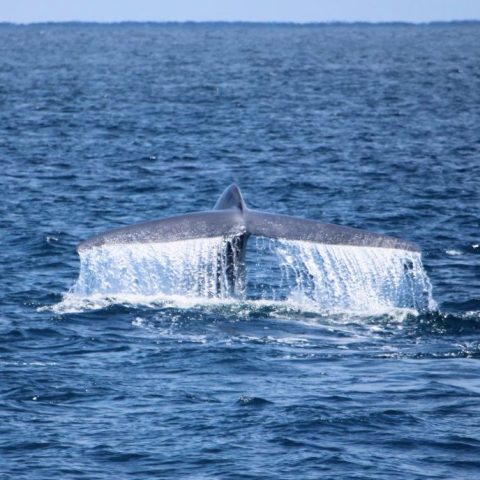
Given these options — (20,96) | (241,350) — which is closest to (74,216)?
(241,350)

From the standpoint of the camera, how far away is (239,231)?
58.5 ft

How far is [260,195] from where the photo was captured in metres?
32.6

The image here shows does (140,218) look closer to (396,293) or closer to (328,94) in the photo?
(396,293)

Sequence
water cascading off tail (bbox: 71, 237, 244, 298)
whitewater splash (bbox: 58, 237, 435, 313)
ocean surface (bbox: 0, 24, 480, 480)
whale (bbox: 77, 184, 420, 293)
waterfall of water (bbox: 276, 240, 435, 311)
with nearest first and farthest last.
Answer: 1. ocean surface (bbox: 0, 24, 480, 480)
2. whale (bbox: 77, 184, 420, 293)
3. water cascading off tail (bbox: 71, 237, 244, 298)
4. whitewater splash (bbox: 58, 237, 435, 313)
5. waterfall of water (bbox: 276, 240, 435, 311)

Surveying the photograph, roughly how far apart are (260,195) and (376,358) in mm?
15330

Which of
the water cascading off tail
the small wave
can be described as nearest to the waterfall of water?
the small wave

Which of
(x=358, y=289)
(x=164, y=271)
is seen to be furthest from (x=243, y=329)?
(x=164, y=271)

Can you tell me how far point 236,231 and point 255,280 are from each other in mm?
4725

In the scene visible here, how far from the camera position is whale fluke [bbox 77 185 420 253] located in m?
17.1

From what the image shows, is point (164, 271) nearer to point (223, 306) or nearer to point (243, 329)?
point (223, 306)

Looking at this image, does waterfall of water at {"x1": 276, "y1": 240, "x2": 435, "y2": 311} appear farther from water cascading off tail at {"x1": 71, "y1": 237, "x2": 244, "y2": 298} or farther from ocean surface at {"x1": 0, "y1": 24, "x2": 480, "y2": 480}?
water cascading off tail at {"x1": 71, "y1": 237, "x2": 244, "y2": 298}

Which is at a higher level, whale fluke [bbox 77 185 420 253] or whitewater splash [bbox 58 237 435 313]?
whale fluke [bbox 77 185 420 253]

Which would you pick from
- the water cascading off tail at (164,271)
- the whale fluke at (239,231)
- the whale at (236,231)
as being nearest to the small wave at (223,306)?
the water cascading off tail at (164,271)

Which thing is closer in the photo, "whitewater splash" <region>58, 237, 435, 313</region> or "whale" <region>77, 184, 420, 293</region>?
"whale" <region>77, 184, 420, 293</region>
